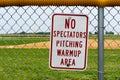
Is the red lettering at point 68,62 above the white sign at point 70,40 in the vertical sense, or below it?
below

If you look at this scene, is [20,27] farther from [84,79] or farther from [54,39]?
[84,79]

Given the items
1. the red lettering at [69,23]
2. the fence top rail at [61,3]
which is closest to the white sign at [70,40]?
the red lettering at [69,23]

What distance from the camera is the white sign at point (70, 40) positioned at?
303cm

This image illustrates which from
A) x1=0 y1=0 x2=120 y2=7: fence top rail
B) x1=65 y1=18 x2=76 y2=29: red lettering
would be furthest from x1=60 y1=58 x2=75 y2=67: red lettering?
x1=0 y1=0 x2=120 y2=7: fence top rail

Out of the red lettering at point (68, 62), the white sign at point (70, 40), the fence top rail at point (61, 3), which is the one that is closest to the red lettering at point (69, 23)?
the white sign at point (70, 40)

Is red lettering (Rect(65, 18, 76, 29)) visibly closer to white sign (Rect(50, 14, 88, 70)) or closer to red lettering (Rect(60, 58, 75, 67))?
white sign (Rect(50, 14, 88, 70))

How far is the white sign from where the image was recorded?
3027mm

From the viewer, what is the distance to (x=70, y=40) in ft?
9.98

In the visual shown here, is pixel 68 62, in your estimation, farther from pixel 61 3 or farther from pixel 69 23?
pixel 61 3

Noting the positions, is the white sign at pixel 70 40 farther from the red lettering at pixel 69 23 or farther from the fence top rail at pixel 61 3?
the fence top rail at pixel 61 3

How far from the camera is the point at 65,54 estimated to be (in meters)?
3.07

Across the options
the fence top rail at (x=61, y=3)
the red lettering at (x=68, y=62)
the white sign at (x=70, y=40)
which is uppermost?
the fence top rail at (x=61, y=3)

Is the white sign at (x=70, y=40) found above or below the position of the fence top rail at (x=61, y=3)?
below

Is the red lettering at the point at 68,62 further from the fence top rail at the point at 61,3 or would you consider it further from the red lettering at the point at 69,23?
the fence top rail at the point at 61,3
